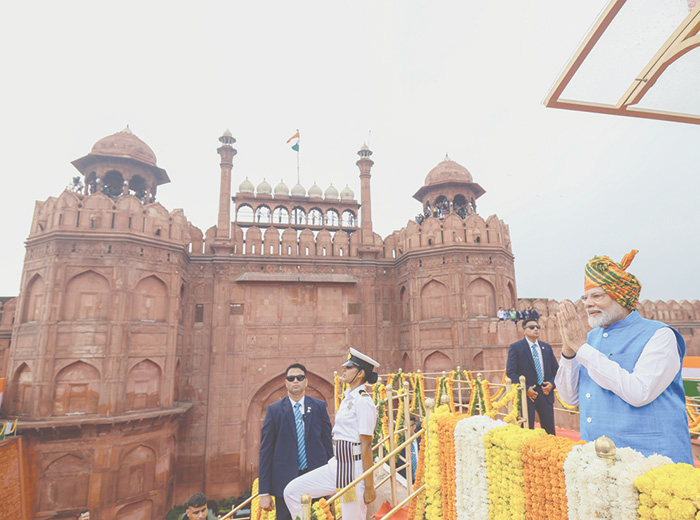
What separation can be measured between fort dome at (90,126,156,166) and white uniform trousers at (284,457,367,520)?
45.5ft

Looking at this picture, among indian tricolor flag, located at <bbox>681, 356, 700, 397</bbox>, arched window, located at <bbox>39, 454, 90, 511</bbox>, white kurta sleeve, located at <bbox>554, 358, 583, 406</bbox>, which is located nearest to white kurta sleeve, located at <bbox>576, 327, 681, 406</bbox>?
white kurta sleeve, located at <bbox>554, 358, 583, 406</bbox>

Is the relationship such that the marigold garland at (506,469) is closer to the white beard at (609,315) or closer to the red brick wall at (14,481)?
the white beard at (609,315)

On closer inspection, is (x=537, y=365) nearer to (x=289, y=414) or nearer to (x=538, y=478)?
(x=538, y=478)

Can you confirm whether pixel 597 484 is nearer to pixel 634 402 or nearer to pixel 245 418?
pixel 634 402

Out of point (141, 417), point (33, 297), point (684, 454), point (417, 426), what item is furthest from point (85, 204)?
point (684, 454)

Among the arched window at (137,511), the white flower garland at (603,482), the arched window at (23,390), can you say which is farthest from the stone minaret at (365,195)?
the white flower garland at (603,482)

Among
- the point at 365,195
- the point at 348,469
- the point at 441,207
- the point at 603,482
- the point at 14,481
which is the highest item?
the point at 365,195

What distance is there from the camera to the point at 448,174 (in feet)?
53.4

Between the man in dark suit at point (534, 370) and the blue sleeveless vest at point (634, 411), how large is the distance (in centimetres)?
278

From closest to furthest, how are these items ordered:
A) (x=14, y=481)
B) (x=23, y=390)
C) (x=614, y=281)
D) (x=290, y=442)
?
(x=614, y=281), (x=290, y=442), (x=14, y=481), (x=23, y=390)

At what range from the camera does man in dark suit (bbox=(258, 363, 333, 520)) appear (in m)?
3.59

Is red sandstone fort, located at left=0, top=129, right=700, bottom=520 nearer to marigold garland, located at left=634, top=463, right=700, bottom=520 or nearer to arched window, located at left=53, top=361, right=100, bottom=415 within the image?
arched window, located at left=53, top=361, right=100, bottom=415

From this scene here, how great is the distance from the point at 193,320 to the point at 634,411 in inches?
562

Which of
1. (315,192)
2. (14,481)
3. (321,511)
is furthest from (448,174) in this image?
(14,481)
